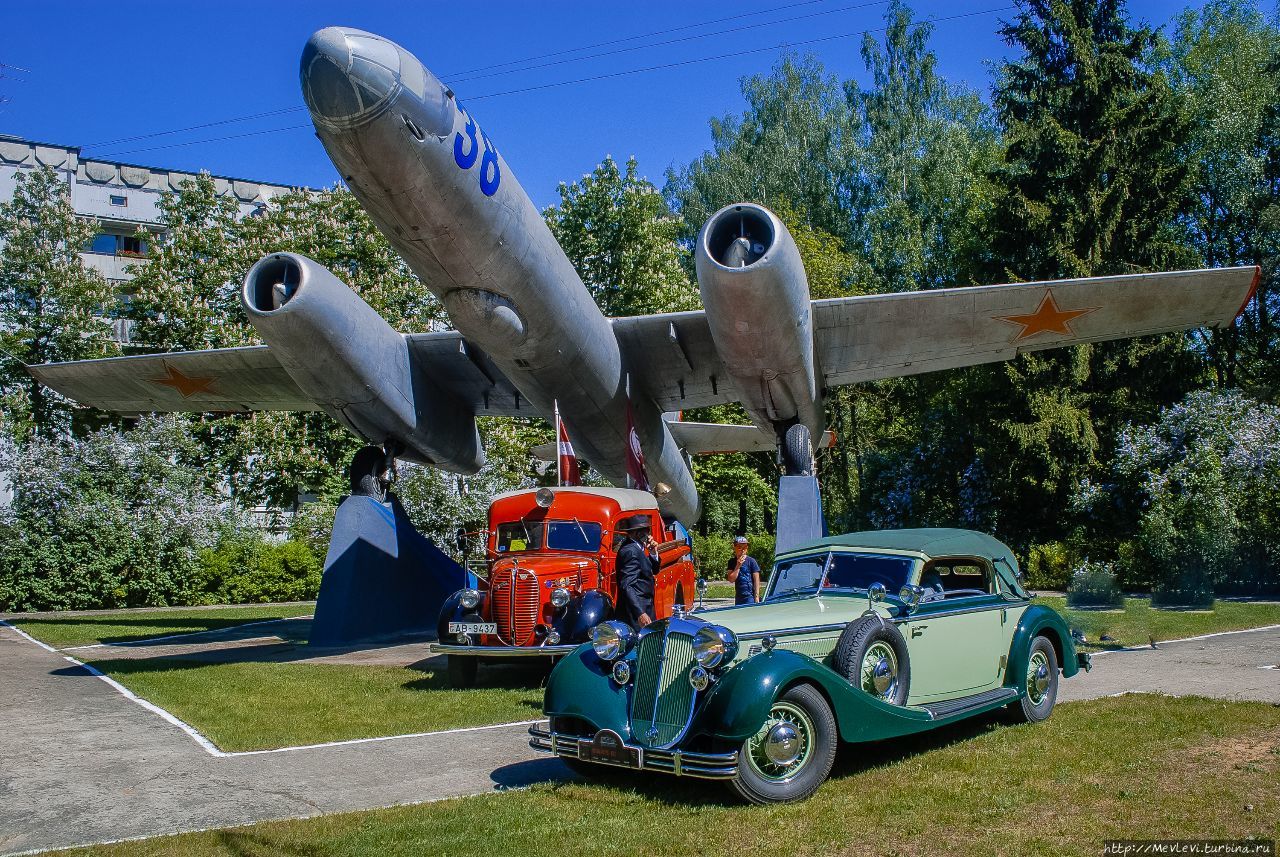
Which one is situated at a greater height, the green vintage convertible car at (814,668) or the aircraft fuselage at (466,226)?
the aircraft fuselage at (466,226)

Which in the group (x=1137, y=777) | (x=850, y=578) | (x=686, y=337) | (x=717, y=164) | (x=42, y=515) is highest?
(x=717, y=164)

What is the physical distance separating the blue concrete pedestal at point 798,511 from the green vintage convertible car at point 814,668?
463 centimetres

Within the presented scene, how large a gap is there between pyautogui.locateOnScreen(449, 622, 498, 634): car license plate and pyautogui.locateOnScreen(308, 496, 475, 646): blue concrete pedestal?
3977 millimetres

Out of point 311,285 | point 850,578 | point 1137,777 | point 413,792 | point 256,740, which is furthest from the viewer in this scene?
point 311,285

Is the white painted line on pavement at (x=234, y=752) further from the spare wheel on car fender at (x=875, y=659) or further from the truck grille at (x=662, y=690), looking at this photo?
the spare wheel on car fender at (x=875, y=659)

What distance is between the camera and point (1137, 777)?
5.71m

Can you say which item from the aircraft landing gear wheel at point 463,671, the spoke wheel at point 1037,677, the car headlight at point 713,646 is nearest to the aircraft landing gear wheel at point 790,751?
the car headlight at point 713,646

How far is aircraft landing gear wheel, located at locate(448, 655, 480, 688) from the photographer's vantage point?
10273 mm

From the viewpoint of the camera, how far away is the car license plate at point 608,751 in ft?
18.1

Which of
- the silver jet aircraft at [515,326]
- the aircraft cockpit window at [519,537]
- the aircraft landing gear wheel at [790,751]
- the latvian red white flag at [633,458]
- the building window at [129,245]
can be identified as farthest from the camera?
the building window at [129,245]

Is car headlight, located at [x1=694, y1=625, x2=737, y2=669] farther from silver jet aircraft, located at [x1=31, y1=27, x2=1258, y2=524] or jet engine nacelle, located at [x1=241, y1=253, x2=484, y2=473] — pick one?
jet engine nacelle, located at [x1=241, y1=253, x2=484, y2=473]

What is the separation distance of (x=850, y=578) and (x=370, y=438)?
9.44m

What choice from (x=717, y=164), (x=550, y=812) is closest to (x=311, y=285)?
(x=550, y=812)

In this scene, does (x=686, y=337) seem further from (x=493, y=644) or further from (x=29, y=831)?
(x=29, y=831)
